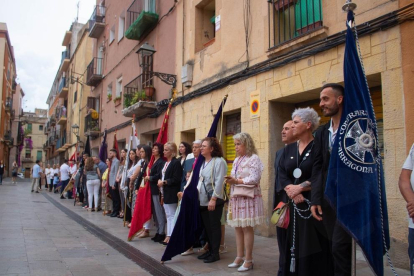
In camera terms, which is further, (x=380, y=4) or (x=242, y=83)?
(x=242, y=83)

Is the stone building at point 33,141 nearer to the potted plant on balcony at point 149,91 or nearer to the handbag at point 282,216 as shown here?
the potted plant on balcony at point 149,91

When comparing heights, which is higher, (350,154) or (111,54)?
(111,54)

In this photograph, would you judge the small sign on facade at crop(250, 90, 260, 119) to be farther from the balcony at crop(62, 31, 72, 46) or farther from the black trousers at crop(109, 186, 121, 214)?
the balcony at crop(62, 31, 72, 46)

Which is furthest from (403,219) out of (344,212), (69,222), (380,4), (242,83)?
(69,222)

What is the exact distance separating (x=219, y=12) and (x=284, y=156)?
20.9 ft

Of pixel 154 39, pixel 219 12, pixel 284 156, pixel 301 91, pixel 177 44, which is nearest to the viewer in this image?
pixel 284 156

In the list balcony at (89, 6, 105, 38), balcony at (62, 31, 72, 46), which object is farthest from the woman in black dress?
balcony at (62, 31, 72, 46)

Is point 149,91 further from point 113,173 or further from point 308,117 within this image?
point 308,117

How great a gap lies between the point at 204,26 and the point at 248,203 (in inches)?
276

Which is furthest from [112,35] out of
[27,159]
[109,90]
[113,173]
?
[27,159]

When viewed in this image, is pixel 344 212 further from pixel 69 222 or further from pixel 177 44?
pixel 177 44

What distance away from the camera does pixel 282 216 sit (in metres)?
3.76

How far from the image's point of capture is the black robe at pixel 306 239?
3.42 m

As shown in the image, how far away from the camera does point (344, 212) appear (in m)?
2.84
